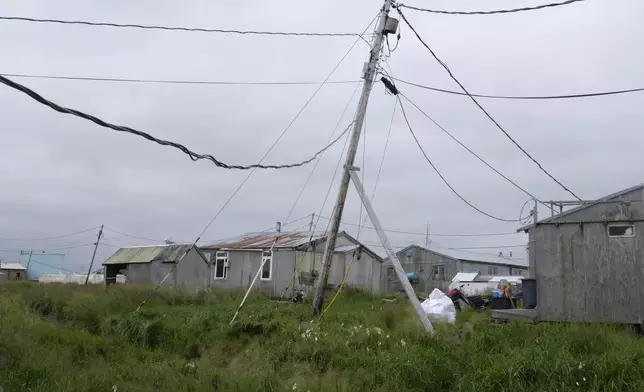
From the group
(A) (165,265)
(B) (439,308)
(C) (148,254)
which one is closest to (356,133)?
(B) (439,308)

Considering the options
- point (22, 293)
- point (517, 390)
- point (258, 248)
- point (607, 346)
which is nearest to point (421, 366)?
point (517, 390)

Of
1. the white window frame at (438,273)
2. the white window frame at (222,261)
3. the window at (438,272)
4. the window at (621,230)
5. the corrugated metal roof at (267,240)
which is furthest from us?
the window at (438,272)

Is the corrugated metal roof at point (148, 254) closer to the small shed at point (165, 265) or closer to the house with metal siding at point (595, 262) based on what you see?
the small shed at point (165, 265)

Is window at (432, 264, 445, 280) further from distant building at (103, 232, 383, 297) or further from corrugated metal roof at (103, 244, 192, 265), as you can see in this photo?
corrugated metal roof at (103, 244, 192, 265)

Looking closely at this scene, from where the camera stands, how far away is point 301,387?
852cm

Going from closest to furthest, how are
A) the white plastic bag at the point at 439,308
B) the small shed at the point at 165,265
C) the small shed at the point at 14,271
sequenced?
the white plastic bag at the point at 439,308 → the small shed at the point at 165,265 → the small shed at the point at 14,271

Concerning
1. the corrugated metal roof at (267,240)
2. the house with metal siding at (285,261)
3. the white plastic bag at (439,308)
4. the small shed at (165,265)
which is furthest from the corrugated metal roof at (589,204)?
the small shed at (165,265)

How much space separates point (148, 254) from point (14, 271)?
43.5 m

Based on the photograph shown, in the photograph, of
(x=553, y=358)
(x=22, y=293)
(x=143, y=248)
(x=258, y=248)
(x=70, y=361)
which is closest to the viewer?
(x=553, y=358)

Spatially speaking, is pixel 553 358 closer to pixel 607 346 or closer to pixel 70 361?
pixel 607 346

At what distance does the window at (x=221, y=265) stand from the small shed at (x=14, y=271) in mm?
42252

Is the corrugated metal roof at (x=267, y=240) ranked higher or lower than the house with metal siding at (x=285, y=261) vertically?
higher

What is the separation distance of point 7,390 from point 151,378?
7.08ft

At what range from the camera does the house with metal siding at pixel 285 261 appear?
27297mm
